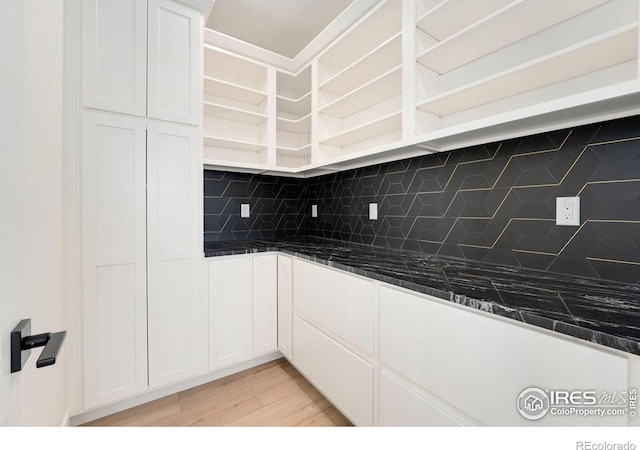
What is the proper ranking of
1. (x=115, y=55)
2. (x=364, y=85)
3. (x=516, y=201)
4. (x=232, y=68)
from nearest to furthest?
1. (x=516, y=201)
2. (x=115, y=55)
3. (x=364, y=85)
4. (x=232, y=68)

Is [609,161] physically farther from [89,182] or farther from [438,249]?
[89,182]

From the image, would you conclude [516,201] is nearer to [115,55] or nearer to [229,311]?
[229,311]

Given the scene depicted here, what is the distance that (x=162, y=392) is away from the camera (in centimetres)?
179

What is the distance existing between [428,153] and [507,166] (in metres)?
0.46

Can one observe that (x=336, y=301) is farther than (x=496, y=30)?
Yes

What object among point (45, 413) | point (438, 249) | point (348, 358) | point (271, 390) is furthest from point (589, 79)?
point (45, 413)

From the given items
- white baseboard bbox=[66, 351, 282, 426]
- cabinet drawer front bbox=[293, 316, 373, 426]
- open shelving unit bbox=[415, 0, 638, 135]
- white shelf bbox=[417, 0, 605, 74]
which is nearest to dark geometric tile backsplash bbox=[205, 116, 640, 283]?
open shelving unit bbox=[415, 0, 638, 135]

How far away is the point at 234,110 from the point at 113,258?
1377mm

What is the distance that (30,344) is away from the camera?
498 millimetres

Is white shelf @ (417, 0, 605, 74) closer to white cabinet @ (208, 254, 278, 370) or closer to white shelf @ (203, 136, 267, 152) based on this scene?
white shelf @ (203, 136, 267, 152)

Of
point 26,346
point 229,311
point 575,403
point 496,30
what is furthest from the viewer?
point 229,311

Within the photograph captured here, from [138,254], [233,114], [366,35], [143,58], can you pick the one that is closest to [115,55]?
[143,58]

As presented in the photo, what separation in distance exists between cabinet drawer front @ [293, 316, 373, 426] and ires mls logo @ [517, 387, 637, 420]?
2.18 ft

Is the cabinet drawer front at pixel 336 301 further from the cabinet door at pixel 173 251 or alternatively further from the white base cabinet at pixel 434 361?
the cabinet door at pixel 173 251
